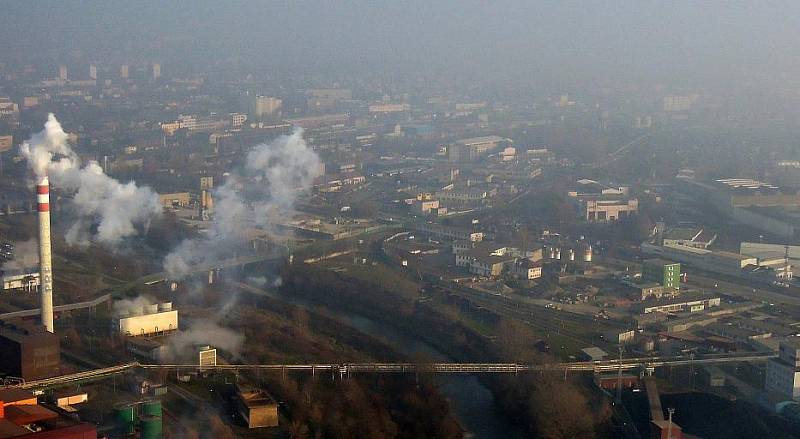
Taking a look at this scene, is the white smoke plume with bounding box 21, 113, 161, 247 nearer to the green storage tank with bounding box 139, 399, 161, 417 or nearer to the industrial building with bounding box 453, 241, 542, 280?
the industrial building with bounding box 453, 241, 542, 280

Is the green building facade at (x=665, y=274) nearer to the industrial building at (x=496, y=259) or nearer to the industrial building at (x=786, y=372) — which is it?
the industrial building at (x=496, y=259)

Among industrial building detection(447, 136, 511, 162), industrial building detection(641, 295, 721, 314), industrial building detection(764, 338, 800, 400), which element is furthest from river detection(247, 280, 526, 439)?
industrial building detection(447, 136, 511, 162)

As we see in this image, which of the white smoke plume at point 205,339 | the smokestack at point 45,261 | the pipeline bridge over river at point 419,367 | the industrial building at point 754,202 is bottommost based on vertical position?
the pipeline bridge over river at point 419,367

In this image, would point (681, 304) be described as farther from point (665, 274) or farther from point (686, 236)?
point (686, 236)

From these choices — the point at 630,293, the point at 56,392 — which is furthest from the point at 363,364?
the point at 630,293

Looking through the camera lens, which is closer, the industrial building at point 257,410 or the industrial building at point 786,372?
the industrial building at point 257,410

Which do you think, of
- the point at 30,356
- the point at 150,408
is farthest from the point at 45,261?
the point at 150,408

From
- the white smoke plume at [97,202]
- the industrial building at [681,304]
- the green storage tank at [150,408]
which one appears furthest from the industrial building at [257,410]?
the white smoke plume at [97,202]

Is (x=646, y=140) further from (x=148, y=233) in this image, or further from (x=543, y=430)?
(x=543, y=430)
